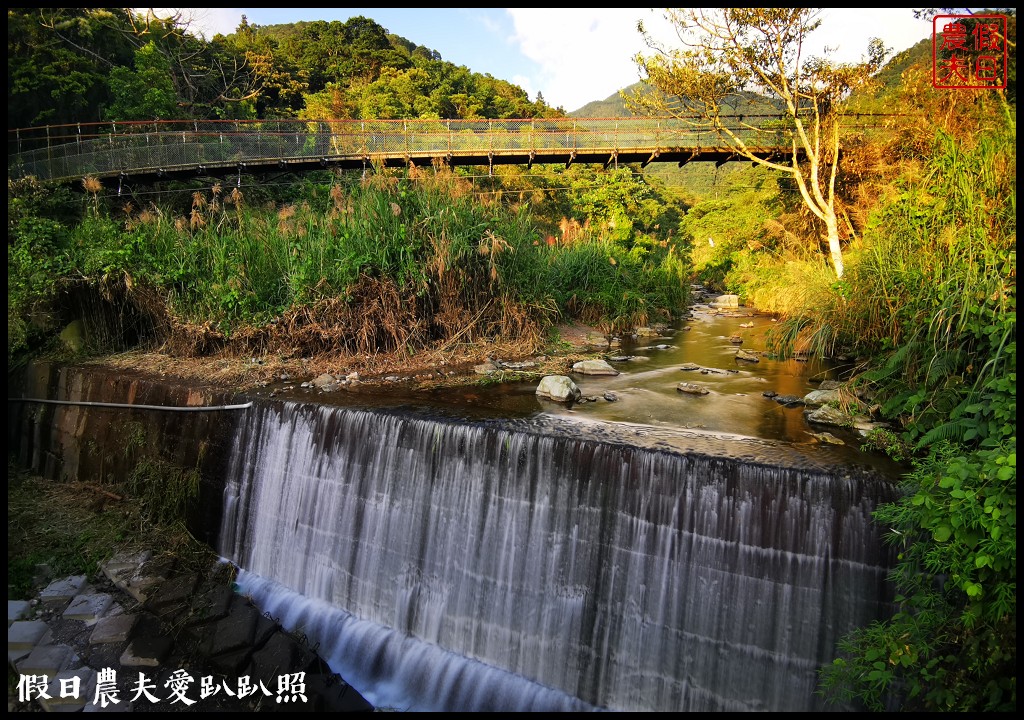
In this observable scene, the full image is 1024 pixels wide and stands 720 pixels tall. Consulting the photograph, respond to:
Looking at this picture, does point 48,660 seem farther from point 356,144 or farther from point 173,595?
point 356,144

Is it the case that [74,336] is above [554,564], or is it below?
above

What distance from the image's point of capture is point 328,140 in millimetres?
14984

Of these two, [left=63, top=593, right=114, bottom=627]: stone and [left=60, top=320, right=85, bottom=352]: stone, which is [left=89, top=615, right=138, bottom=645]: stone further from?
[left=60, top=320, right=85, bottom=352]: stone

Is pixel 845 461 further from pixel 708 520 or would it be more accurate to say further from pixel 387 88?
pixel 387 88

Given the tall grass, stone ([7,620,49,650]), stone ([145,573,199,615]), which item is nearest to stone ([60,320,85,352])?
the tall grass

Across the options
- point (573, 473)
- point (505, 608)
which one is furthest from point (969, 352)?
point (505, 608)

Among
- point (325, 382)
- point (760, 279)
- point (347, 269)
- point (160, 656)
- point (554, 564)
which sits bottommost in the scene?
point (160, 656)

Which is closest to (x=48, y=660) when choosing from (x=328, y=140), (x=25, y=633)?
(x=25, y=633)

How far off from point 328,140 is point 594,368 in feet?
36.6

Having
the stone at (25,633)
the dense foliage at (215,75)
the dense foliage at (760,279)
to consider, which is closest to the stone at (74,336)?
the dense foliage at (760,279)

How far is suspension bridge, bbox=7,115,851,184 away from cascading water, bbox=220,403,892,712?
30.9 feet

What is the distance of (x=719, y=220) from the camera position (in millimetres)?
22328

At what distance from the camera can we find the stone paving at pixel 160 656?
4.12 meters

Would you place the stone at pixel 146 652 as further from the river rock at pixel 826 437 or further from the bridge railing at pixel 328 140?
the bridge railing at pixel 328 140
